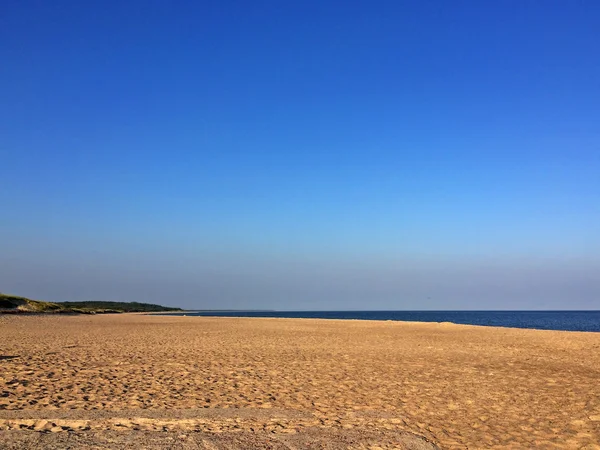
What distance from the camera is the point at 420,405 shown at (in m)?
10.4

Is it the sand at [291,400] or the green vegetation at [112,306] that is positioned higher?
the sand at [291,400]

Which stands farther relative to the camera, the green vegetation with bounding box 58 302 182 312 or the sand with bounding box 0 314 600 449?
the green vegetation with bounding box 58 302 182 312

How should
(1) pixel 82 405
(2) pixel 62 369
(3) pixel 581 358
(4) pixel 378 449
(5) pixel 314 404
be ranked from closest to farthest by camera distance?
(4) pixel 378 449 → (1) pixel 82 405 → (5) pixel 314 404 → (2) pixel 62 369 → (3) pixel 581 358

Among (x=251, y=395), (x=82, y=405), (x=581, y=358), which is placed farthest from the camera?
(x=581, y=358)

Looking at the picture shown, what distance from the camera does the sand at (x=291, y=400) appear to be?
25.7 feet

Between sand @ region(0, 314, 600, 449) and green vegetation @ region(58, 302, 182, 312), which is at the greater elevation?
sand @ region(0, 314, 600, 449)

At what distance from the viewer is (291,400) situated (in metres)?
10.5

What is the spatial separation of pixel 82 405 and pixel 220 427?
3.18 metres

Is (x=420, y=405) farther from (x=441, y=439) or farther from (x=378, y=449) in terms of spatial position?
(x=378, y=449)

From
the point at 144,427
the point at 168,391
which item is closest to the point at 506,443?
the point at 144,427

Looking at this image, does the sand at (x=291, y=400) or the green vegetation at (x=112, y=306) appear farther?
the green vegetation at (x=112, y=306)

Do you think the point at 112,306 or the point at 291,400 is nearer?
the point at 291,400

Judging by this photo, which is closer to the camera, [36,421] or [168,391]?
[36,421]

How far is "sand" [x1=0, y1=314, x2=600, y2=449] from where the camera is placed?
783 centimetres
